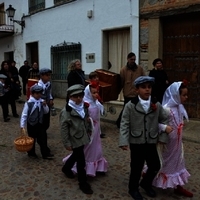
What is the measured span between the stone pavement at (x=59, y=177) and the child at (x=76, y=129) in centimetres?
21

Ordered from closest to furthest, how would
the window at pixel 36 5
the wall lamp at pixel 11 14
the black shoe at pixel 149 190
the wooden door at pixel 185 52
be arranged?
the black shoe at pixel 149 190, the wooden door at pixel 185 52, the window at pixel 36 5, the wall lamp at pixel 11 14

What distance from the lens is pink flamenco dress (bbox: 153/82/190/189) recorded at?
11.2 ft

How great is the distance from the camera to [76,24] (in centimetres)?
1070

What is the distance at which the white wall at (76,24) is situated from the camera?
343 inches

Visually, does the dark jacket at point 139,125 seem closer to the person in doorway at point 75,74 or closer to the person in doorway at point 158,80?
the person in doorway at point 158,80

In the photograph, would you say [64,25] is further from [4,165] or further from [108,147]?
[4,165]

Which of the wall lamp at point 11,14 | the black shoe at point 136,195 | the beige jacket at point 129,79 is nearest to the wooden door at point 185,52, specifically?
the beige jacket at point 129,79

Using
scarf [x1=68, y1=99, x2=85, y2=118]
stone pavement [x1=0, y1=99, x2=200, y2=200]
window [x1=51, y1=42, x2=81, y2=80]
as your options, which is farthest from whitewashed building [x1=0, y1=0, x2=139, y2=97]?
scarf [x1=68, y1=99, x2=85, y2=118]

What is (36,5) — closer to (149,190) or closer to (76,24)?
(76,24)

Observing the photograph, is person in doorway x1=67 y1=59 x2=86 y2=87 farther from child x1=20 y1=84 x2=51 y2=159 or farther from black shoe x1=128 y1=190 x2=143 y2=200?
black shoe x1=128 y1=190 x2=143 y2=200

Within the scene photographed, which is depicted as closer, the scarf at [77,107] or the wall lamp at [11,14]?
the scarf at [77,107]

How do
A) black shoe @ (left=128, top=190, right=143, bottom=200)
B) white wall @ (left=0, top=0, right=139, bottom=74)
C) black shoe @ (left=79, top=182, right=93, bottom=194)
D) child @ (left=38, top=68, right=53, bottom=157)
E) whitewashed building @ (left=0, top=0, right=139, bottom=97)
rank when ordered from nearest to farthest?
black shoe @ (left=128, top=190, right=143, bottom=200), black shoe @ (left=79, top=182, right=93, bottom=194), child @ (left=38, top=68, right=53, bottom=157), white wall @ (left=0, top=0, right=139, bottom=74), whitewashed building @ (left=0, top=0, right=139, bottom=97)

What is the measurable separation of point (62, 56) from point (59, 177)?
812 cm

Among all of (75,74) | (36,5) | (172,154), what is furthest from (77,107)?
(36,5)
